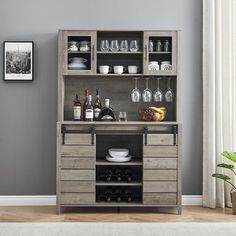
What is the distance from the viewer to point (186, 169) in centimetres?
450

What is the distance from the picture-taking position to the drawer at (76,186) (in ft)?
13.3

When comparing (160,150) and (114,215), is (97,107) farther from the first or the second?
(114,215)

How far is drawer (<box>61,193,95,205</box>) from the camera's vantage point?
4.05 meters

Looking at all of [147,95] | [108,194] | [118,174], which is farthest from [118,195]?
[147,95]

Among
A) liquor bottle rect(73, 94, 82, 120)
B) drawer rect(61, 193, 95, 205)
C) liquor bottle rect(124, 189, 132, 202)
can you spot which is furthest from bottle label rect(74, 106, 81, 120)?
liquor bottle rect(124, 189, 132, 202)

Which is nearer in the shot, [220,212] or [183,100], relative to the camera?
[220,212]

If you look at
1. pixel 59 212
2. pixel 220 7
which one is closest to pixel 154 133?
pixel 59 212

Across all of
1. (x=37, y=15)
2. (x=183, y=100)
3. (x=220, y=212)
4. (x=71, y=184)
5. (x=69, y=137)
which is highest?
(x=37, y=15)

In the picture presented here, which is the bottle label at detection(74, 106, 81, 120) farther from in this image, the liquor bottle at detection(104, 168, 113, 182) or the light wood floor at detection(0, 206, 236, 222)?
the light wood floor at detection(0, 206, 236, 222)

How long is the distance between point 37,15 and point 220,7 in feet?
6.31

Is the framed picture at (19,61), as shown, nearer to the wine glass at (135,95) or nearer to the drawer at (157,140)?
the wine glass at (135,95)

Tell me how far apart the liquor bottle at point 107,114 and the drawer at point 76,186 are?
660 mm

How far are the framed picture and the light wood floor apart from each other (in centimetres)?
137

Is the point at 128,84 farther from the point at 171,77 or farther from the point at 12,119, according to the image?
the point at 12,119
